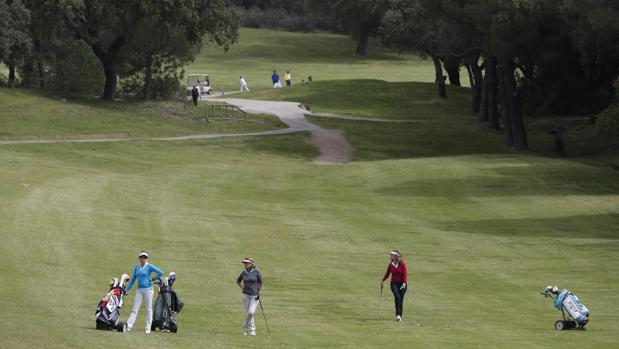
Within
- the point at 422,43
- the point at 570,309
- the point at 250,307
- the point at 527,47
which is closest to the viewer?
the point at 250,307

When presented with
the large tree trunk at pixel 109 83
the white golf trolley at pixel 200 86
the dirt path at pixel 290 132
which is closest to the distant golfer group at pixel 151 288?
the dirt path at pixel 290 132

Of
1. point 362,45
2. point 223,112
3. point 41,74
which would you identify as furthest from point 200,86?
point 362,45

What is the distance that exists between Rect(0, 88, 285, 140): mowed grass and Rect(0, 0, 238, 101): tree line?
3109 mm

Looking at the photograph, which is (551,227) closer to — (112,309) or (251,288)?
(251,288)

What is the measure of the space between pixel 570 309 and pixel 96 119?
56025 millimetres

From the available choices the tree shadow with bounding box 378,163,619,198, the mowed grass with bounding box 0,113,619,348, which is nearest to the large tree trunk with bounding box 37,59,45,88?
the mowed grass with bounding box 0,113,619,348

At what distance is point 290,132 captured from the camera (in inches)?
3393

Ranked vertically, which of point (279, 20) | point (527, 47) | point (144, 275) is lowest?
point (279, 20)

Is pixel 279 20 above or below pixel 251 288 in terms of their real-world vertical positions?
below

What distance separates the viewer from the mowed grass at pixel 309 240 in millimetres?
28125

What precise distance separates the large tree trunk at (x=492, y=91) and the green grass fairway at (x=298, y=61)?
3217 cm

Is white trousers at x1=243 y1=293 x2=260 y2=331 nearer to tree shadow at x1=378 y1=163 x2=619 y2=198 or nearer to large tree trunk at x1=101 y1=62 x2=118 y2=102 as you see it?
tree shadow at x1=378 y1=163 x2=619 y2=198

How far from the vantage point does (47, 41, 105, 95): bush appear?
89.1 meters

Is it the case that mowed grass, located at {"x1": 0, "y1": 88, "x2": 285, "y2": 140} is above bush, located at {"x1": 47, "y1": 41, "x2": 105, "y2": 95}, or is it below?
below
